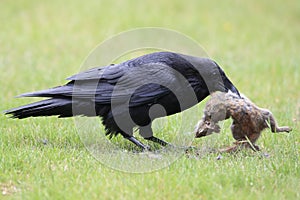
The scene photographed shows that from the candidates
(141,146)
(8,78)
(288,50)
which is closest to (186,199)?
(141,146)

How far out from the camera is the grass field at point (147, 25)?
4.34m

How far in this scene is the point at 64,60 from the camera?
10039mm

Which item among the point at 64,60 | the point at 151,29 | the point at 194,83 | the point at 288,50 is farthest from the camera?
the point at 151,29

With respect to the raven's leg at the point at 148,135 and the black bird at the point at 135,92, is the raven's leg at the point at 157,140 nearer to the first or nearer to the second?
the raven's leg at the point at 148,135

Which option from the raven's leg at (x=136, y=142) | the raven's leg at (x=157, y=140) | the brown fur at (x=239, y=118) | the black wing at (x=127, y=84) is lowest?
the raven's leg at (x=157, y=140)

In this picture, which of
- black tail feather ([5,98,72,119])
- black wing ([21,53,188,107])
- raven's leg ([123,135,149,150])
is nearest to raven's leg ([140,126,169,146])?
raven's leg ([123,135,149,150])

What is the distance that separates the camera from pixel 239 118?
5.43m

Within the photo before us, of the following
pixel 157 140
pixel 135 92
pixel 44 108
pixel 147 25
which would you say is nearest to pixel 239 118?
pixel 157 140

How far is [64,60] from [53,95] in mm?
4658

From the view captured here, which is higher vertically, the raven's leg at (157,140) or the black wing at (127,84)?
the black wing at (127,84)

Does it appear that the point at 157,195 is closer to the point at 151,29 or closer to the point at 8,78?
the point at 8,78

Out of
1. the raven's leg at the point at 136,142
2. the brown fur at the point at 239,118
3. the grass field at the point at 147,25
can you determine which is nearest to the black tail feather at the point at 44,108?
the grass field at the point at 147,25

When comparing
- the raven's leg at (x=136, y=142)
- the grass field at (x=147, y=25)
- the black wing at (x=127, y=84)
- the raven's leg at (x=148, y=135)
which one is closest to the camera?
the grass field at (x=147, y=25)

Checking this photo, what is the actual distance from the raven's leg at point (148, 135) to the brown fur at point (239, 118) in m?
0.46
